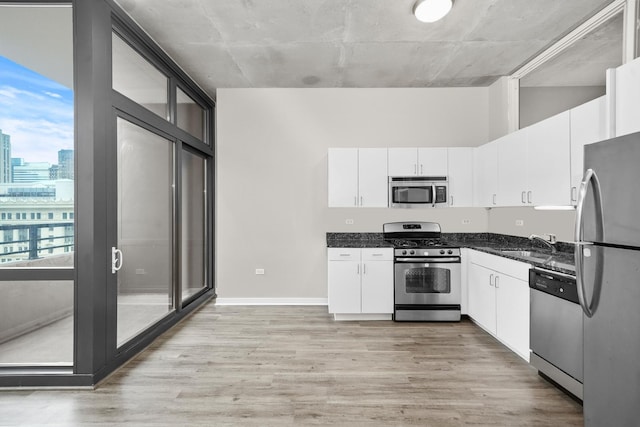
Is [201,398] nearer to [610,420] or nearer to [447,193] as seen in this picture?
[610,420]

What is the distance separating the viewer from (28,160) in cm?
263

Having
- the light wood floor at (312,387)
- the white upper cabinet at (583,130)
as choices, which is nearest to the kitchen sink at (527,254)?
the white upper cabinet at (583,130)

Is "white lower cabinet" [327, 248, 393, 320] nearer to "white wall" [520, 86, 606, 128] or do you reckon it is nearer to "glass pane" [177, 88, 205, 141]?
"white wall" [520, 86, 606, 128]

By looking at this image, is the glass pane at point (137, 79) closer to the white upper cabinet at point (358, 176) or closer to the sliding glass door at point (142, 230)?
the sliding glass door at point (142, 230)

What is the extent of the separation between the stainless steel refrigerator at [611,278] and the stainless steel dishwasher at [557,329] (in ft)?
1.66

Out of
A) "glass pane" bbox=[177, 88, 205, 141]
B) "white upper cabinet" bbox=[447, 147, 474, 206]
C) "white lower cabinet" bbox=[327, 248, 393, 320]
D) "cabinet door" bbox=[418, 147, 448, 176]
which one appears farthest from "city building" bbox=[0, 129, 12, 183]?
"white upper cabinet" bbox=[447, 147, 474, 206]

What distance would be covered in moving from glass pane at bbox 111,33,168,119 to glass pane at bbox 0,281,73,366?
1755mm

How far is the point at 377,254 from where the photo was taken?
4137 millimetres

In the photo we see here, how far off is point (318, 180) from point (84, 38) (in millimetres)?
3017

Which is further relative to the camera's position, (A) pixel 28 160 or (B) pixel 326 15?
(B) pixel 326 15

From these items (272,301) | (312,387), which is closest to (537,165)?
(312,387)

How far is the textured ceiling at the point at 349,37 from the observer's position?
2939mm

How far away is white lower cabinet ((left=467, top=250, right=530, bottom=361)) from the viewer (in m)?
2.92

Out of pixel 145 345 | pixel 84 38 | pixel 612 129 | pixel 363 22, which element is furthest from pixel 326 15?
pixel 145 345
